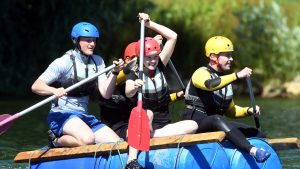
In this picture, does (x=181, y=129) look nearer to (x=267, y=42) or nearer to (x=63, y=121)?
(x=63, y=121)

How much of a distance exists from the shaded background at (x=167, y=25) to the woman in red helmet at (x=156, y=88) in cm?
1352

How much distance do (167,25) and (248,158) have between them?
1930 centimetres

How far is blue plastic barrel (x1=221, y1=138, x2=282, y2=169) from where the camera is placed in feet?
28.1

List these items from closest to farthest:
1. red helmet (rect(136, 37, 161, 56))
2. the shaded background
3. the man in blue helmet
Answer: red helmet (rect(136, 37, 161, 56)) < the man in blue helmet < the shaded background

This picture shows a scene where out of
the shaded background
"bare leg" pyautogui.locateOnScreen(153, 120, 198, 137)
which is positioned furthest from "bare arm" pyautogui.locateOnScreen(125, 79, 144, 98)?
the shaded background

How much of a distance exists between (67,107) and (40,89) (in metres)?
0.44

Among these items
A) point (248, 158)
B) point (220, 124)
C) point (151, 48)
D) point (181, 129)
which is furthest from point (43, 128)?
point (248, 158)

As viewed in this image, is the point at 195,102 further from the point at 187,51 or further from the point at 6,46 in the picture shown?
the point at 187,51

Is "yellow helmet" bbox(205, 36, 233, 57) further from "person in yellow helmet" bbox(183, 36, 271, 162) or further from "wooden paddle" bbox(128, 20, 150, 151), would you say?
"wooden paddle" bbox(128, 20, 150, 151)

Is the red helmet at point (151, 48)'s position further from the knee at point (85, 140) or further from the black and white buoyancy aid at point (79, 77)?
the knee at point (85, 140)

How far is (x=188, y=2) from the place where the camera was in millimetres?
29047

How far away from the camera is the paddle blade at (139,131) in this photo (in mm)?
8359

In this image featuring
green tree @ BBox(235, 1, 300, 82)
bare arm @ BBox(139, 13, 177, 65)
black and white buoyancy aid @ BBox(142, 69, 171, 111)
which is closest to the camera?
black and white buoyancy aid @ BBox(142, 69, 171, 111)

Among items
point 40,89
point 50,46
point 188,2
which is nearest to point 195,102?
point 40,89
